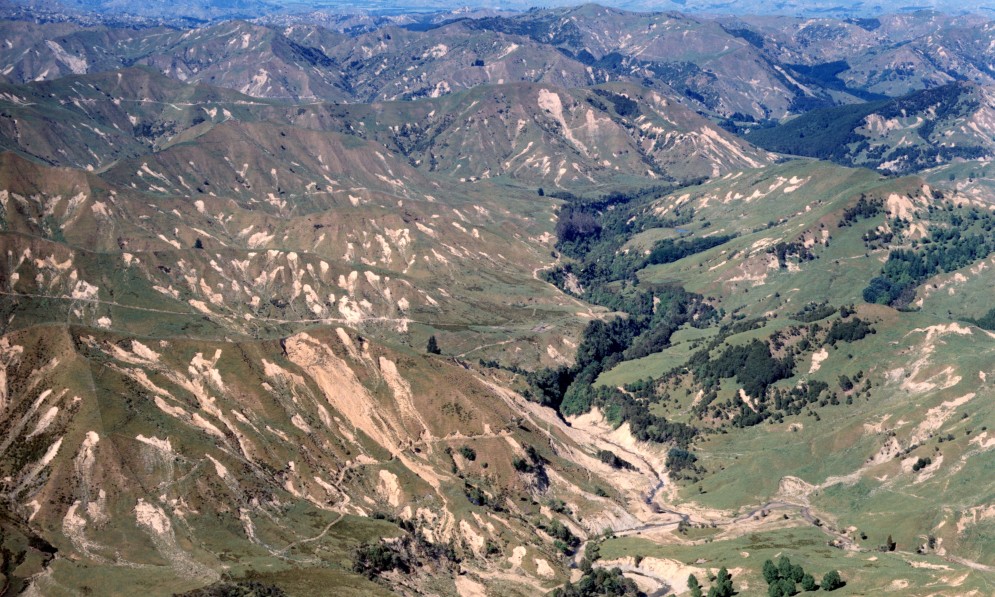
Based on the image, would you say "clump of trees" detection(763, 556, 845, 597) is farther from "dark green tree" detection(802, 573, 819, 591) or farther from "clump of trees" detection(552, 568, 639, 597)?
"clump of trees" detection(552, 568, 639, 597)

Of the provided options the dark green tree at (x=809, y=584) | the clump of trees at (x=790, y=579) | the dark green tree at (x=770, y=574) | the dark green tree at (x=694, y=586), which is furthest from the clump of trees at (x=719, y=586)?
the dark green tree at (x=809, y=584)

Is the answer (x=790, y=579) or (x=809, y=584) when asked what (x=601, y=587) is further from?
(x=809, y=584)

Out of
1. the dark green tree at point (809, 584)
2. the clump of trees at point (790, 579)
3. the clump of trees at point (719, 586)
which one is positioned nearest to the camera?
the clump of trees at point (790, 579)

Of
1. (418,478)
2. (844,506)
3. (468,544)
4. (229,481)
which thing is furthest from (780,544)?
(229,481)

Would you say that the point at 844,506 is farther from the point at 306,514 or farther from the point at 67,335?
the point at 67,335

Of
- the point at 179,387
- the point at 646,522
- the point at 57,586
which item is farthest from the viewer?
the point at 646,522

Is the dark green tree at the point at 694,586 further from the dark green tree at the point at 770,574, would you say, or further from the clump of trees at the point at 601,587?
the dark green tree at the point at 770,574

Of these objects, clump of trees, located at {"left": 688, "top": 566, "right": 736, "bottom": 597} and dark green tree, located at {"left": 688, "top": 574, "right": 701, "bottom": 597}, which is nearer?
clump of trees, located at {"left": 688, "top": 566, "right": 736, "bottom": 597}

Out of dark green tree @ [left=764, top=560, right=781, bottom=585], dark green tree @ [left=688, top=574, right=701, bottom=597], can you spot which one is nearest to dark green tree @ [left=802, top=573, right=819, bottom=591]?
dark green tree @ [left=764, top=560, right=781, bottom=585]

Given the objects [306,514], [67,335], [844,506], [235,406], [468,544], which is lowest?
[844,506]

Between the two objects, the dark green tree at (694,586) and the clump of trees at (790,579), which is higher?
the clump of trees at (790,579)

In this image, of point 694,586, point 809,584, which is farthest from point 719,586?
point 809,584
